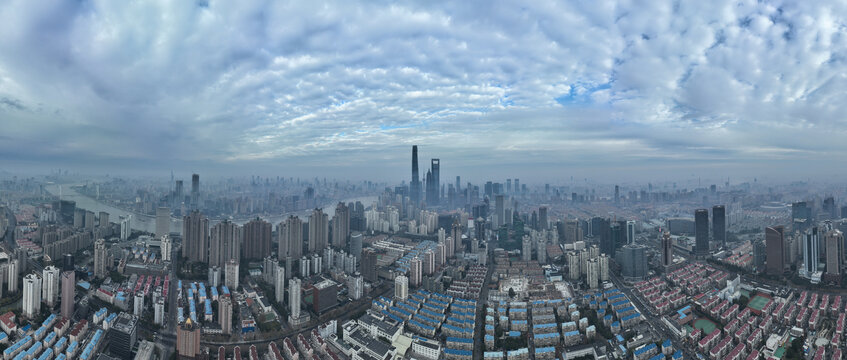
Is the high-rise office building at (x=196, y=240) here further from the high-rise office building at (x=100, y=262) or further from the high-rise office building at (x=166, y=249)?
the high-rise office building at (x=100, y=262)

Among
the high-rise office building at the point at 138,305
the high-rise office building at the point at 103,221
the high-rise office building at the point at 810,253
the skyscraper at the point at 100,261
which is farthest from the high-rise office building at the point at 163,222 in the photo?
the high-rise office building at the point at 810,253

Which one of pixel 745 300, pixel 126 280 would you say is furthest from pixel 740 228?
pixel 126 280

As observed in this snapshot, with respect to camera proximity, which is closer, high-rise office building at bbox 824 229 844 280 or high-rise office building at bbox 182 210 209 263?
high-rise office building at bbox 824 229 844 280

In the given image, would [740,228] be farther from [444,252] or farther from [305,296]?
[305,296]

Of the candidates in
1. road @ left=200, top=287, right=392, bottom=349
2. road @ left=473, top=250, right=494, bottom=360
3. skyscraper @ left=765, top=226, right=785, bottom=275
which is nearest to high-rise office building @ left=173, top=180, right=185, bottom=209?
road @ left=200, top=287, right=392, bottom=349

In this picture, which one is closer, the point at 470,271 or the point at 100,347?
the point at 100,347

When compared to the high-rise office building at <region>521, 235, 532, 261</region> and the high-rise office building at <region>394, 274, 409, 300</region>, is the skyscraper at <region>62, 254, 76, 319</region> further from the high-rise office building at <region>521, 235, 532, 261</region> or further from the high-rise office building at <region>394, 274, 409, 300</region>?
the high-rise office building at <region>521, 235, 532, 261</region>
